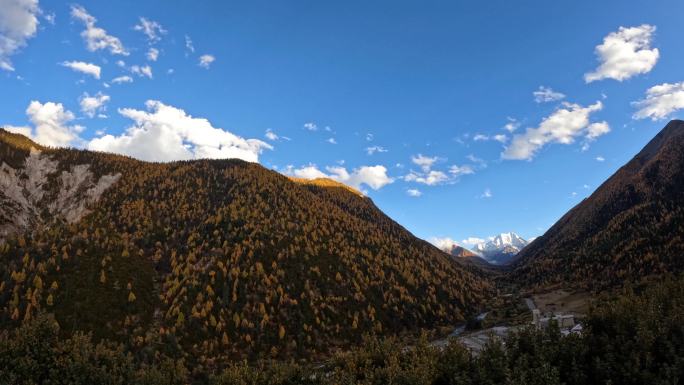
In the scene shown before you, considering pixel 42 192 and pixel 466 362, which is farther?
pixel 42 192

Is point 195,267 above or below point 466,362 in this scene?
above

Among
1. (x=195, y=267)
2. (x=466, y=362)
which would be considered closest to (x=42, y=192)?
(x=195, y=267)

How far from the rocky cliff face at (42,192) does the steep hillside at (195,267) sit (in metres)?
0.62

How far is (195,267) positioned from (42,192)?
265 ft

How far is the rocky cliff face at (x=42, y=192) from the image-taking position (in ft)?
473

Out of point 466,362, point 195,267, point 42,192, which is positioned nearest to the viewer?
point 466,362

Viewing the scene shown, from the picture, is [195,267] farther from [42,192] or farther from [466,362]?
[466,362]

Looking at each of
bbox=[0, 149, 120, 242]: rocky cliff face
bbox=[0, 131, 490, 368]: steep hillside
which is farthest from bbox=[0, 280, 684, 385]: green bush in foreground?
bbox=[0, 149, 120, 242]: rocky cliff face

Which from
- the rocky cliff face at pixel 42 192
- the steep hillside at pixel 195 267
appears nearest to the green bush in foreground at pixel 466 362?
the steep hillside at pixel 195 267

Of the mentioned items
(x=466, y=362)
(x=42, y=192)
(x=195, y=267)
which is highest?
(x=42, y=192)

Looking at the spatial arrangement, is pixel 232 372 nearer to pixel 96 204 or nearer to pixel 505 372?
pixel 505 372

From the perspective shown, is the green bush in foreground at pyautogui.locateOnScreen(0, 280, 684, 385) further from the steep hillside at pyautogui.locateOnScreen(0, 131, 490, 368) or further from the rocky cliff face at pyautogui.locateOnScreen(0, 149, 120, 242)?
the rocky cliff face at pyautogui.locateOnScreen(0, 149, 120, 242)

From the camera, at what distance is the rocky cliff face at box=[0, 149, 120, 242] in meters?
144

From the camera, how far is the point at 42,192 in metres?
160
